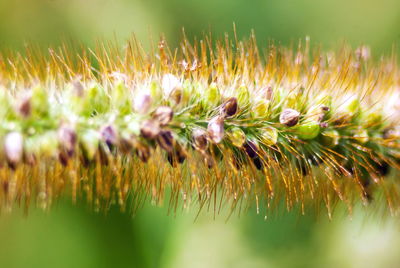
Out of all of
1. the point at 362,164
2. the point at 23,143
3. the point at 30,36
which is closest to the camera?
the point at 23,143

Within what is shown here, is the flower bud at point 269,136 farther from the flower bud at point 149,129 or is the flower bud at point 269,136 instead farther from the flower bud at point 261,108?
the flower bud at point 149,129

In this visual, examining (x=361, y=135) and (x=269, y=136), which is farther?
(x=361, y=135)

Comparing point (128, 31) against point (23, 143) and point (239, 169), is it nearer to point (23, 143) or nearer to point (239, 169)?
point (239, 169)

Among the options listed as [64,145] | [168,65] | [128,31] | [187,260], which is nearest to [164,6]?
[128,31]

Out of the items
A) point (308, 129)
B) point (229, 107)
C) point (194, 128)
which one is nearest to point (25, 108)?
point (194, 128)

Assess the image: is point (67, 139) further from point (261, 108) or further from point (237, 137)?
point (261, 108)

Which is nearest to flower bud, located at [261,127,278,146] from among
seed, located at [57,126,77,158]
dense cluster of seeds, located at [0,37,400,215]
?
dense cluster of seeds, located at [0,37,400,215]

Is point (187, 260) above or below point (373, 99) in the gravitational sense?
below

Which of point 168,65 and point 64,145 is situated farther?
point 168,65
